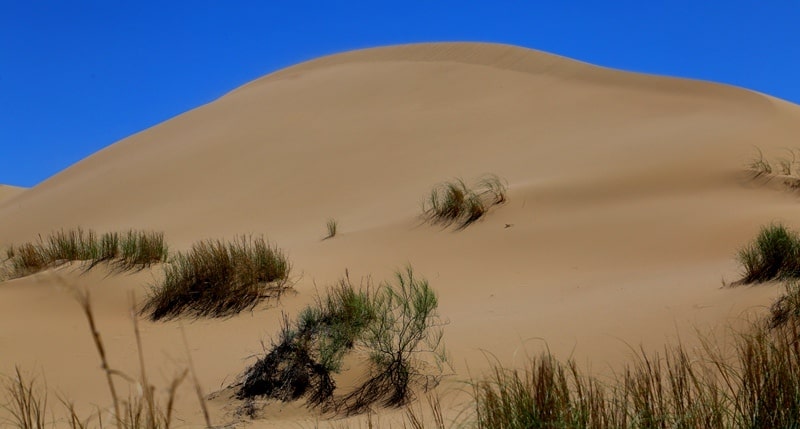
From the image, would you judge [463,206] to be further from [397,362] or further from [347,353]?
[397,362]

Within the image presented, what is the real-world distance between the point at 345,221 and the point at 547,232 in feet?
22.1

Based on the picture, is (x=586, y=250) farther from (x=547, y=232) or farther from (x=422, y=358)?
(x=422, y=358)

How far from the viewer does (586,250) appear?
38.2 feet

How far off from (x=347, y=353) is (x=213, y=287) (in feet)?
11.2

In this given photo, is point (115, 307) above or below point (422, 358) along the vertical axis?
above

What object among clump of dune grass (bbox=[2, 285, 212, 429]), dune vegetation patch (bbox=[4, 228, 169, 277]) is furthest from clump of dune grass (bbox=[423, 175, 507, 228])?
clump of dune grass (bbox=[2, 285, 212, 429])

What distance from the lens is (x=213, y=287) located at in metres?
9.55

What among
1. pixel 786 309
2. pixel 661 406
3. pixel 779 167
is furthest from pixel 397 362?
pixel 779 167

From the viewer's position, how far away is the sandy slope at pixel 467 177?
7.71 meters

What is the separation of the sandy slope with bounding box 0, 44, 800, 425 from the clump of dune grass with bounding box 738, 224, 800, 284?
39 cm

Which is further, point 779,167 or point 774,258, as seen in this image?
point 779,167

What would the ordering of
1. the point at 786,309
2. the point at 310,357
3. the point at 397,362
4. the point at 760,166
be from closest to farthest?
the point at 786,309
the point at 397,362
the point at 310,357
the point at 760,166

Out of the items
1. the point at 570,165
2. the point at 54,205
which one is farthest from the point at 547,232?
the point at 54,205

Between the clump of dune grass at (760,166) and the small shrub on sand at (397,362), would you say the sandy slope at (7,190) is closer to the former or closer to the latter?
the clump of dune grass at (760,166)
